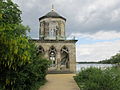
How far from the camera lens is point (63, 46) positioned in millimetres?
29906

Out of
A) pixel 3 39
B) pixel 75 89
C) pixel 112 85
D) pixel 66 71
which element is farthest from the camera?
pixel 66 71

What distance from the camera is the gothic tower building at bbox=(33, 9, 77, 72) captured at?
97.1 feet

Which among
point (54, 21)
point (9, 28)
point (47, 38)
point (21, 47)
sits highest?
point (54, 21)

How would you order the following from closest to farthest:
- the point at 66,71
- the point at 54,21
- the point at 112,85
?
the point at 112,85, the point at 66,71, the point at 54,21

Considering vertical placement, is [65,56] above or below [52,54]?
below

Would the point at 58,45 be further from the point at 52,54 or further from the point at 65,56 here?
the point at 65,56

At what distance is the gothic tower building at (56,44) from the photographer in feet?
97.1

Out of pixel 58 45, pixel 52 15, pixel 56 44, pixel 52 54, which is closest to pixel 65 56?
pixel 52 54

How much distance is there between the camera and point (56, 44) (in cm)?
2984

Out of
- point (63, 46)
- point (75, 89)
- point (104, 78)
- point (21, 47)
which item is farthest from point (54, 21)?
point (21, 47)

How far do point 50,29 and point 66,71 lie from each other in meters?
5.97

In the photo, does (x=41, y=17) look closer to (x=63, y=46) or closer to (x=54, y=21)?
(x=54, y=21)

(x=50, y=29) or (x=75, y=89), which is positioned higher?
(x=50, y=29)

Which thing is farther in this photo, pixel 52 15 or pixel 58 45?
pixel 52 15
